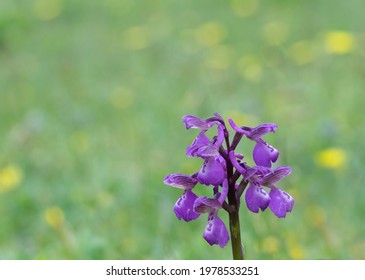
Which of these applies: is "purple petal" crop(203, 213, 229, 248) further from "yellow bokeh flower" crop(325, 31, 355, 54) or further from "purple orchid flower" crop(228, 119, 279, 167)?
"yellow bokeh flower" crop(325, 31, 355, 54)

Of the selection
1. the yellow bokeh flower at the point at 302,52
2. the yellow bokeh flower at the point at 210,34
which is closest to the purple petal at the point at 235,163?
the yellow bokeh flower at the point at 302,52

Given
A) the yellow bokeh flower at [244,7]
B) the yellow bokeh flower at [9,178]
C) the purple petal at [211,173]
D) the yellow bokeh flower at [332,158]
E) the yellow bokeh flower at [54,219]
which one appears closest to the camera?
the purple petal at [211,173]

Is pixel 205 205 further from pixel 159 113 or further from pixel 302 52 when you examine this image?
pixel 302 52

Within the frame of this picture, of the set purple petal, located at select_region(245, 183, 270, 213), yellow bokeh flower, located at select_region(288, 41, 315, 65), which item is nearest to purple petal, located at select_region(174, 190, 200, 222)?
purple petal, located at select_region(245, 183, 270, 213)

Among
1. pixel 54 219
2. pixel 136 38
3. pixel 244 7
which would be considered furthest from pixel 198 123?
pixel 244 7

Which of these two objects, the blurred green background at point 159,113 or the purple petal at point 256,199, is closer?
the purple petal at point 256,199

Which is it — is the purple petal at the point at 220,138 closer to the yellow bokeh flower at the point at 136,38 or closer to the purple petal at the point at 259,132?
the purple petal at the point at 259,132

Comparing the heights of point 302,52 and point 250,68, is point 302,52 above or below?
above
